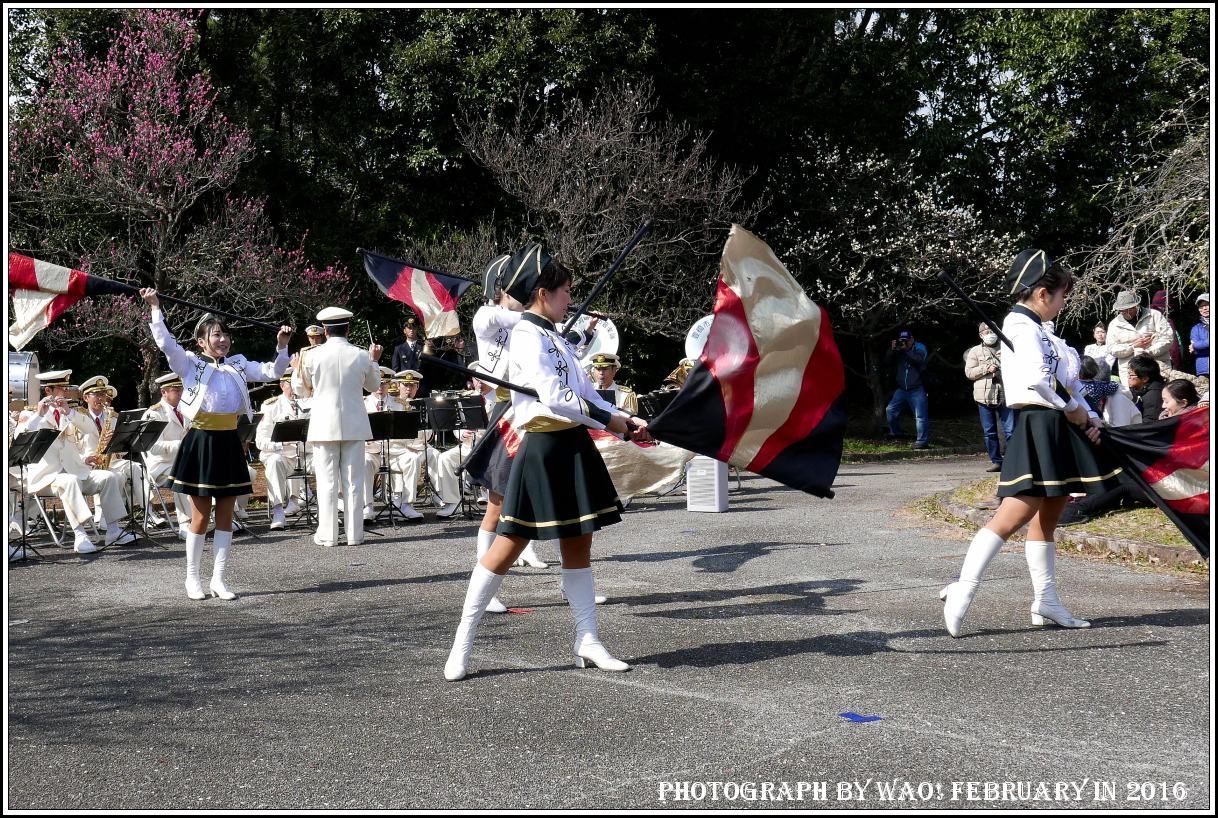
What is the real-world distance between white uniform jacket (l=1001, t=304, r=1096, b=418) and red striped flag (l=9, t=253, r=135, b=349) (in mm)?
6044

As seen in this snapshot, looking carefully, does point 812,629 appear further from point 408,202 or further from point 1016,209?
point 1016,209

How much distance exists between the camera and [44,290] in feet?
28.5

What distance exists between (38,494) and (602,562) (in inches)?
244

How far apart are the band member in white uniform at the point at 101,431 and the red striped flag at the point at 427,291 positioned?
3141 millimetres

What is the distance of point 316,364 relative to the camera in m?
11.4

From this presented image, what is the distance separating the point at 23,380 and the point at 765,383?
9.95 meters

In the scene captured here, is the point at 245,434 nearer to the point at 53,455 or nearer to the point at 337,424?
the point at 337,424

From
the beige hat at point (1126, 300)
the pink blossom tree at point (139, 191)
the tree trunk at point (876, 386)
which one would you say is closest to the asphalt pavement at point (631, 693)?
the beige hat at point (1126, 300)

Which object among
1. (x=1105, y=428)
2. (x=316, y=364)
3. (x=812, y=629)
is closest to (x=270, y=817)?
(x=812, y=629)

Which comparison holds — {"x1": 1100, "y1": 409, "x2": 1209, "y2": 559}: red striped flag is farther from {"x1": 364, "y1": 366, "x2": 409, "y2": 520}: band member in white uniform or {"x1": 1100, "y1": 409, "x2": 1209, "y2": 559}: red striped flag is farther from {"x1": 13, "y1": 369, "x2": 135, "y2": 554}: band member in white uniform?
{"x1": 13, "y1": 369, "x2": 135, "y2": 554}: band member in white uniform

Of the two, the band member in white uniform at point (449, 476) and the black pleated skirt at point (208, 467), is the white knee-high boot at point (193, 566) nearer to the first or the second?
the black pleated skirt at point (208, 467)

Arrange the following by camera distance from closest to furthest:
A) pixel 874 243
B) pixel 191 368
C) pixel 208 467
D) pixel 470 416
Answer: pixel 208 467
pixel 191 368
pixel 470 416
pixel 874 243

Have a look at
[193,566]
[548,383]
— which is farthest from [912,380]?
[548,383]

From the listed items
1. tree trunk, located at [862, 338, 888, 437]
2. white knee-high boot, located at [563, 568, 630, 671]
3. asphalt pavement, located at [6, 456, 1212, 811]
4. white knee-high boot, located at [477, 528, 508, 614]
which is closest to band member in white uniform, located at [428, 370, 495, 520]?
asphalt pavement, located at [6, 456, 1212, 811]
